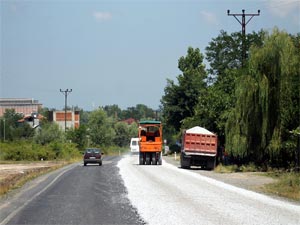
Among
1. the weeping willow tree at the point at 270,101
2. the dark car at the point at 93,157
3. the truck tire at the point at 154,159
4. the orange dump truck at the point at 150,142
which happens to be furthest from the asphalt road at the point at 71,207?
the dark car at the point at 93,157

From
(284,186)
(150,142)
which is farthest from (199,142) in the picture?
(284,186)

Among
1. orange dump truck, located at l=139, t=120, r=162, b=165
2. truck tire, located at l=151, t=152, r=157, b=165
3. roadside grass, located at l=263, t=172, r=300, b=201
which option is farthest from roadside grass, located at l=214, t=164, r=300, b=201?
truck tire, located at l=151, t=152, r=157, b=165

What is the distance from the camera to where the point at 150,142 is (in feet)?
171

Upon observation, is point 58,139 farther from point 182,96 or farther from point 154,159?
point 154,159

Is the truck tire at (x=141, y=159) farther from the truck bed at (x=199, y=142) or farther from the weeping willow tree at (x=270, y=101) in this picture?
the weeping willow tree at (x=270, y=101)

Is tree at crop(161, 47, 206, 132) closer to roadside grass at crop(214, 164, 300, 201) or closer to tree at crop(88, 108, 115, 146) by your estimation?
tree at crop(88, 108, 115, 146)

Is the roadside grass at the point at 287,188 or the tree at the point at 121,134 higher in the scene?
the tree at the point at 121,134

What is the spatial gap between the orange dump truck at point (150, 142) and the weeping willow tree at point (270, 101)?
48.2 feet

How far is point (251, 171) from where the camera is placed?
130ft

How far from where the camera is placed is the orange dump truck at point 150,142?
5219 centimetres

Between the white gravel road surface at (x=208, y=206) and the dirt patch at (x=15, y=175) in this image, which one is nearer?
the white gravel road surface at (x=208, y=206)

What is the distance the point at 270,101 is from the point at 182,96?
54.0m

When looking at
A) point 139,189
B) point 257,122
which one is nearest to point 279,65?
point 257,122

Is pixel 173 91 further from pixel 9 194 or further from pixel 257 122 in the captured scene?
pixel 9 194
